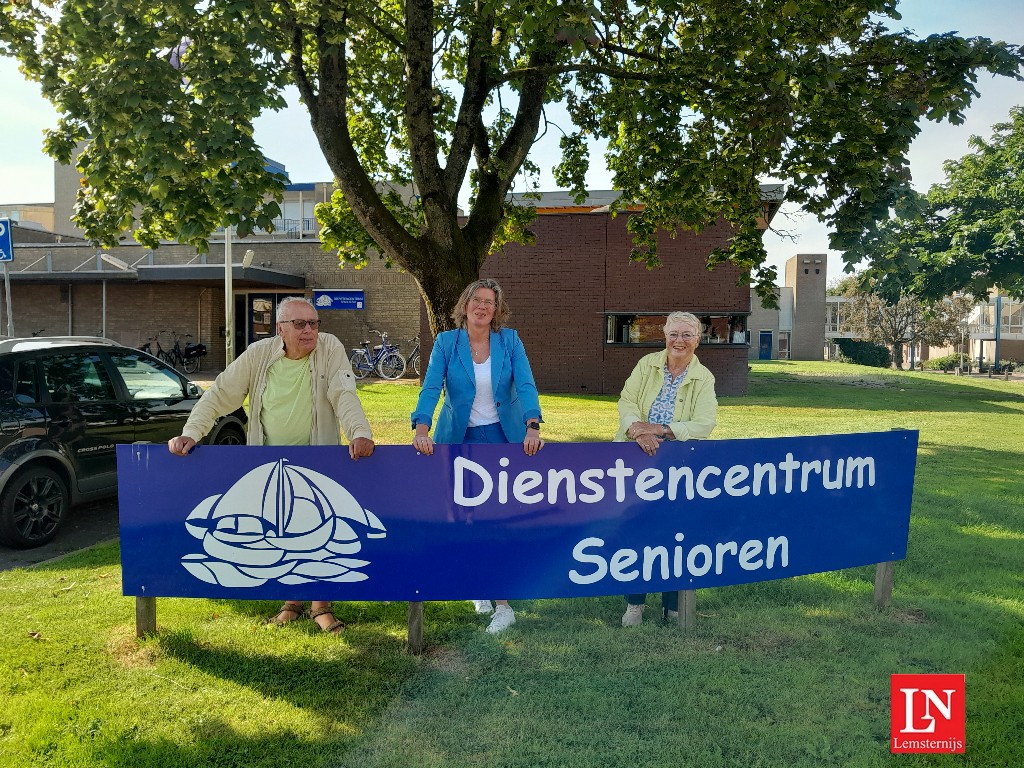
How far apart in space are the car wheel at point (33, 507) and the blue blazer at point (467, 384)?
12.5 feet

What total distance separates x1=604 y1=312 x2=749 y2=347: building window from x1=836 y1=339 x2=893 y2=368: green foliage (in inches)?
1572

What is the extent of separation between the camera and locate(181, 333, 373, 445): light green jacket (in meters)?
4.07

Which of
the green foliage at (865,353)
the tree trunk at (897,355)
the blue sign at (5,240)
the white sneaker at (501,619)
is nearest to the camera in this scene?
the white sneaker at (501,619)

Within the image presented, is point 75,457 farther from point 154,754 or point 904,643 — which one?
point 904,643

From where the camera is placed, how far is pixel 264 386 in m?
4.14

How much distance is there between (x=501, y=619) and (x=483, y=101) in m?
6.83

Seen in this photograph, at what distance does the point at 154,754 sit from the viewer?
114 inches

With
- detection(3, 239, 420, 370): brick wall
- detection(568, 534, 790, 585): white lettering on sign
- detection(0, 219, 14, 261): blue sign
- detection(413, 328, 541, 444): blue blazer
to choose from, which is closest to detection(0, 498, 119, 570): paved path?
detection(0, 219, 14, 261): blue sign

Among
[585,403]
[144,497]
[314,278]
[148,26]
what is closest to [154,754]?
[144,497]

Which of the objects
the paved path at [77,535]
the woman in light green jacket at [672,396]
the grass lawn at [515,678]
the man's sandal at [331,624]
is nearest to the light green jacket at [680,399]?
the woman in light green jacket at [672,396]

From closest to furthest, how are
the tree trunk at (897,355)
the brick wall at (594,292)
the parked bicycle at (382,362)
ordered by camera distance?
1. the brick wall at (594,292)
2. the parked bicycle at (382,362)
3. the tree trunk at (897,355)

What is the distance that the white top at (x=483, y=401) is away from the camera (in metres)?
4.26

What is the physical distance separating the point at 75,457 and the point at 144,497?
3106 mm

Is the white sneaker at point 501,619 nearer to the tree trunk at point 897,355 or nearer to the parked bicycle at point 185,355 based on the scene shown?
the parked bicycle at point 185,355
